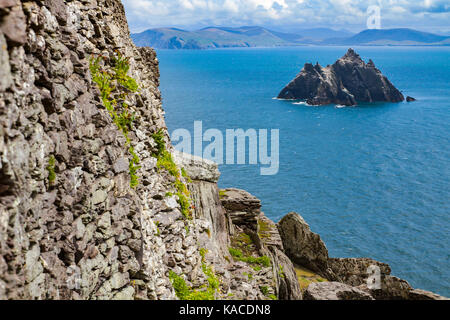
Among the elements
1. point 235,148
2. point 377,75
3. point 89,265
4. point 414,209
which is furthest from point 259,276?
point 377,75

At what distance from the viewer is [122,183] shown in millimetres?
10961

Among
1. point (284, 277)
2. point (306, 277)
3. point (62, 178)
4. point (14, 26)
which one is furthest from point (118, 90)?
point (306, 277)

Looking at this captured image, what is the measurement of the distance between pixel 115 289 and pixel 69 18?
6653 millimetres

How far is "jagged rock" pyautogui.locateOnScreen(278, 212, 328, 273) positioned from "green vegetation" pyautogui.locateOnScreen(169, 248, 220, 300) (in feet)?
104

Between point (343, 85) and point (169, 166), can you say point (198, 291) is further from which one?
point (343, 85)

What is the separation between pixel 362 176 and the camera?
10238cm

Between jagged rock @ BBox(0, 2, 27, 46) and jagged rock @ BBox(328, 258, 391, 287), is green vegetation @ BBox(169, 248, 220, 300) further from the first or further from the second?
jagged rock @ BBox(328, 258, 391, 287)

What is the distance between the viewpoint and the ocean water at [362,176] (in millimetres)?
71688

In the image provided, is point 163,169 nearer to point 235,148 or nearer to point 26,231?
point 26,231

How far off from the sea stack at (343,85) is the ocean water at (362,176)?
1175cm

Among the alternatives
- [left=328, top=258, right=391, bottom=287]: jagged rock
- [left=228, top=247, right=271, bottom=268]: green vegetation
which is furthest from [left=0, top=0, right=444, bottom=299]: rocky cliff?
[left=328, top=258, right=391, bottom=287]: jagged rock

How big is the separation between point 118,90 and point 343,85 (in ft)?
610

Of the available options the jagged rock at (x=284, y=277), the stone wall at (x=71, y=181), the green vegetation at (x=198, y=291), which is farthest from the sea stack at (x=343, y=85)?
the stone wall at (x=71, y=181)

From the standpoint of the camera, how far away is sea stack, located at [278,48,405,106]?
185 metres
